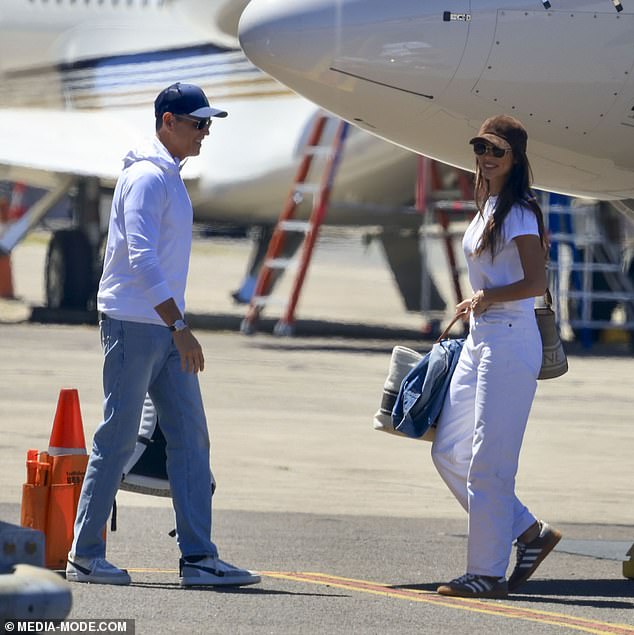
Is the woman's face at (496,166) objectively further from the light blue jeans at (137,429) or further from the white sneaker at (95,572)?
the white sneaker at (95,572)

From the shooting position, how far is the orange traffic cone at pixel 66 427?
6855 mm

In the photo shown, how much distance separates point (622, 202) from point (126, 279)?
3.11 metres

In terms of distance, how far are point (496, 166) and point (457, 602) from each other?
1.61 m

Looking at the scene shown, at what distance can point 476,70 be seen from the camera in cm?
769

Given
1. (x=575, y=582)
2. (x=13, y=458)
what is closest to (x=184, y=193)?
(x=575, y=582)

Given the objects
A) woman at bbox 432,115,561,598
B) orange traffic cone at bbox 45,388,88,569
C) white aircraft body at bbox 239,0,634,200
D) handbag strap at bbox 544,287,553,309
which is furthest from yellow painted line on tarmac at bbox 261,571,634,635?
white aircraft body at bbox 239,0,634,200

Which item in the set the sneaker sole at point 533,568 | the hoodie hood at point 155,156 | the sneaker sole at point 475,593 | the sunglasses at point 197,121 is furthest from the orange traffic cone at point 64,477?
the sneaker sole at point 533,568

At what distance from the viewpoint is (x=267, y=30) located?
812 cm

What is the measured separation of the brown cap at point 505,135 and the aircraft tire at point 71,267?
14.9 metres

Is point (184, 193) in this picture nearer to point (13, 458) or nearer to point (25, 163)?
point (13, 458)

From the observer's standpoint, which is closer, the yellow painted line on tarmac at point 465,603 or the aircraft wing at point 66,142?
the yellow painted line on tarmac at point 465,603

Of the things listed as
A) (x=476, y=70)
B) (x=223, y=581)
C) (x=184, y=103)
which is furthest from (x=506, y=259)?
(x=223, y=581)

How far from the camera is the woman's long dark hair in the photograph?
648 centimetres

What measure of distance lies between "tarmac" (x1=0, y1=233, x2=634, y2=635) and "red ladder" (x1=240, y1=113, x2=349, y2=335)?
44 cm
